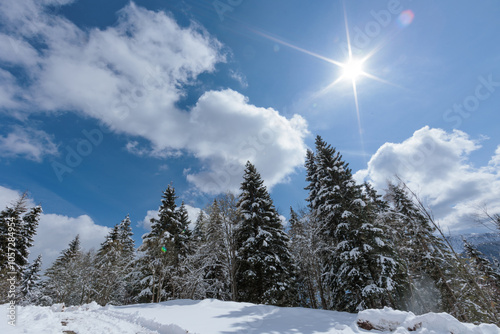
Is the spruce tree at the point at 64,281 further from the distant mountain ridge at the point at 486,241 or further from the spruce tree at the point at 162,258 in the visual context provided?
the distant mountain ridge at the point at 486,241

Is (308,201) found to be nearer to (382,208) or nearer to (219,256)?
(382,208)

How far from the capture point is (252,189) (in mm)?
21938

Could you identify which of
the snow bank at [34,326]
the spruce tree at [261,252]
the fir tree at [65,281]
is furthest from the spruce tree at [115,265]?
the snow bank at [34,326]

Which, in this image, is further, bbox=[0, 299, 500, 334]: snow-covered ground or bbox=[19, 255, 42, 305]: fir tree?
bbox=[19, 255, 42, 305]: fir tree

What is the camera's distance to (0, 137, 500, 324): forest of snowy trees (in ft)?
48.0

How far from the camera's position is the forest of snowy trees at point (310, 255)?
48.0 ft

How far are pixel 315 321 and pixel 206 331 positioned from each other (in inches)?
161

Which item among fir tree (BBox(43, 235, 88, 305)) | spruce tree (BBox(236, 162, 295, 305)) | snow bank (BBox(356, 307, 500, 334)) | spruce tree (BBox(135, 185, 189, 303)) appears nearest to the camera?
snow bank (BBox(356, 307, 500, 334))

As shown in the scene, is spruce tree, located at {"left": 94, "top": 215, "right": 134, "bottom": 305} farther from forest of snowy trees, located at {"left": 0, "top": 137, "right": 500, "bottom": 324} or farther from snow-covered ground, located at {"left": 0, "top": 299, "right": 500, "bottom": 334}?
snow-covered ground, located at {"left": 0, "top": 299, "right": 500, "bottom": 334}

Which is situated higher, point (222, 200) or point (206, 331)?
point (222, 200)

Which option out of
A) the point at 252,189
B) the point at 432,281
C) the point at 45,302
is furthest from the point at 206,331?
the point at 45,302

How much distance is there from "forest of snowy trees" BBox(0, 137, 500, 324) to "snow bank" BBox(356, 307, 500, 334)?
281 inches

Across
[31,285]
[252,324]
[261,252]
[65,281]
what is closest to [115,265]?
[65,281]

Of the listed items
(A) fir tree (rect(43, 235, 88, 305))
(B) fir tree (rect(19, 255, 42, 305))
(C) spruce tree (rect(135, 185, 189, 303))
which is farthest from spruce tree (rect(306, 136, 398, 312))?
(B) fir tree (rect(19, 255, 42, 305))
